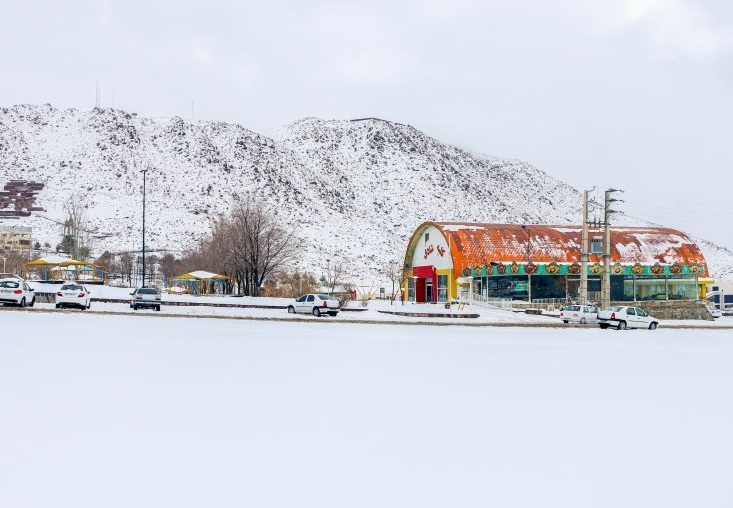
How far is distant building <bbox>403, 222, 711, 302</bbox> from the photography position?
64.4 m

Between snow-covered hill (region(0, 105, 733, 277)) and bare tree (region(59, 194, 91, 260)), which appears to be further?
snow-covered hill (region(0, 105, 733, 277))

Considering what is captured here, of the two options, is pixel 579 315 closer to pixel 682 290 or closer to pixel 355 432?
pixel 682 290

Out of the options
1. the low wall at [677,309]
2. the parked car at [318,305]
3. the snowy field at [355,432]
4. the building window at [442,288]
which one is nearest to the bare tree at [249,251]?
the building window at [442,288]

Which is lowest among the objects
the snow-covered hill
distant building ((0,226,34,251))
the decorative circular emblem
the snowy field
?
the snowy field

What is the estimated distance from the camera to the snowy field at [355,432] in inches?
Result: 290

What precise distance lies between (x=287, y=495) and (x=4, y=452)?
353cm

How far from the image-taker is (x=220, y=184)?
156875 mm

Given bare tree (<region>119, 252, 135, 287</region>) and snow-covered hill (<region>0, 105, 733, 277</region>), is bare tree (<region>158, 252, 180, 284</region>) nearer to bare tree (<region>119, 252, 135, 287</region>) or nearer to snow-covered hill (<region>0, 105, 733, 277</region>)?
bare tree (<region>119, 252, 135, 287</region>)

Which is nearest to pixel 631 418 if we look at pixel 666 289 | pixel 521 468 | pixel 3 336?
pixel 521 468

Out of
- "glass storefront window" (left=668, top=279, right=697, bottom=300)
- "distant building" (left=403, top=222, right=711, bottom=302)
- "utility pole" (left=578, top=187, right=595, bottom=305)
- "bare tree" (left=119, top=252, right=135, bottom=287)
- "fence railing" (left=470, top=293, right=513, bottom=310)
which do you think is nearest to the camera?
"utility pole" (left=578, top=187, right=595, bottom=305)

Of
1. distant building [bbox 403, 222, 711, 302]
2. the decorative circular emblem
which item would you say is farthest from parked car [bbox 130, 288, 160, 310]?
the decorative circular emblem

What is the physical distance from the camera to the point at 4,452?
28.0ft

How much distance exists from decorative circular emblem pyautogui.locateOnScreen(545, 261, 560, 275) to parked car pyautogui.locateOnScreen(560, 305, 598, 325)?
1618 centimetres

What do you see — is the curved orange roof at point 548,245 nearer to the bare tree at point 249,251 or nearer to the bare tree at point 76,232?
the bare tree at point 249,251
